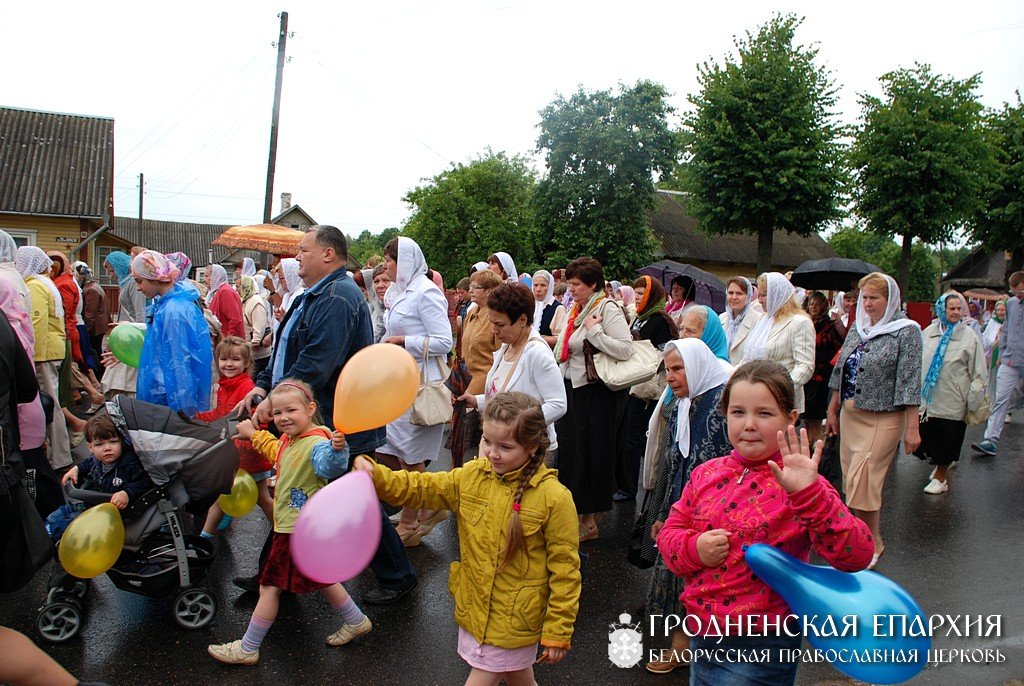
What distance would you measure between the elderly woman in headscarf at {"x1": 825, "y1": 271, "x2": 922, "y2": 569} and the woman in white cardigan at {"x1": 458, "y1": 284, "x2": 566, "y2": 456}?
239cm

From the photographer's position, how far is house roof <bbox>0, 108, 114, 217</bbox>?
25.6 metres

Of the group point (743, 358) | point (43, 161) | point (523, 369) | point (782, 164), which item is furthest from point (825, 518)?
point (43, 161)

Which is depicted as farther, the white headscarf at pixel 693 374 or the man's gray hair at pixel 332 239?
the man's gray hair at pixel 332 239

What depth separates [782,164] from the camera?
87.8 feet

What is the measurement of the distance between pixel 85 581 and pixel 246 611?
920 mm

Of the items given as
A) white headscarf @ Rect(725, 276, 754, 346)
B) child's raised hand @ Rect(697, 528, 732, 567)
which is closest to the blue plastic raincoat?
child's raised hand @ Rect(697, 528, 732, 567)

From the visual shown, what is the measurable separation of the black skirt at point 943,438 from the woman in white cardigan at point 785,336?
217 cm

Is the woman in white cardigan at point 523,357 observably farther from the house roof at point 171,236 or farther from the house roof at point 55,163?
the house roof at point 171,236

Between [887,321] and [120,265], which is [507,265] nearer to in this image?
[887,321]

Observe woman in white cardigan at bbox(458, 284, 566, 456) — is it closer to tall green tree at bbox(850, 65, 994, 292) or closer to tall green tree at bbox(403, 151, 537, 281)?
tall green tree at bbox(850, 65, 994, 292)

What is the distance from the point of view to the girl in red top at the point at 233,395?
17.0 feet

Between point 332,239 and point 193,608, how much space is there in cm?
217

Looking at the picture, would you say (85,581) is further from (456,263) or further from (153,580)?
(456,263)

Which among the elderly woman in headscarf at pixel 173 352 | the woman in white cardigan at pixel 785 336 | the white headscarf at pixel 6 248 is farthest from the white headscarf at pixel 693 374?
the white headscarf at pixel 6 248
